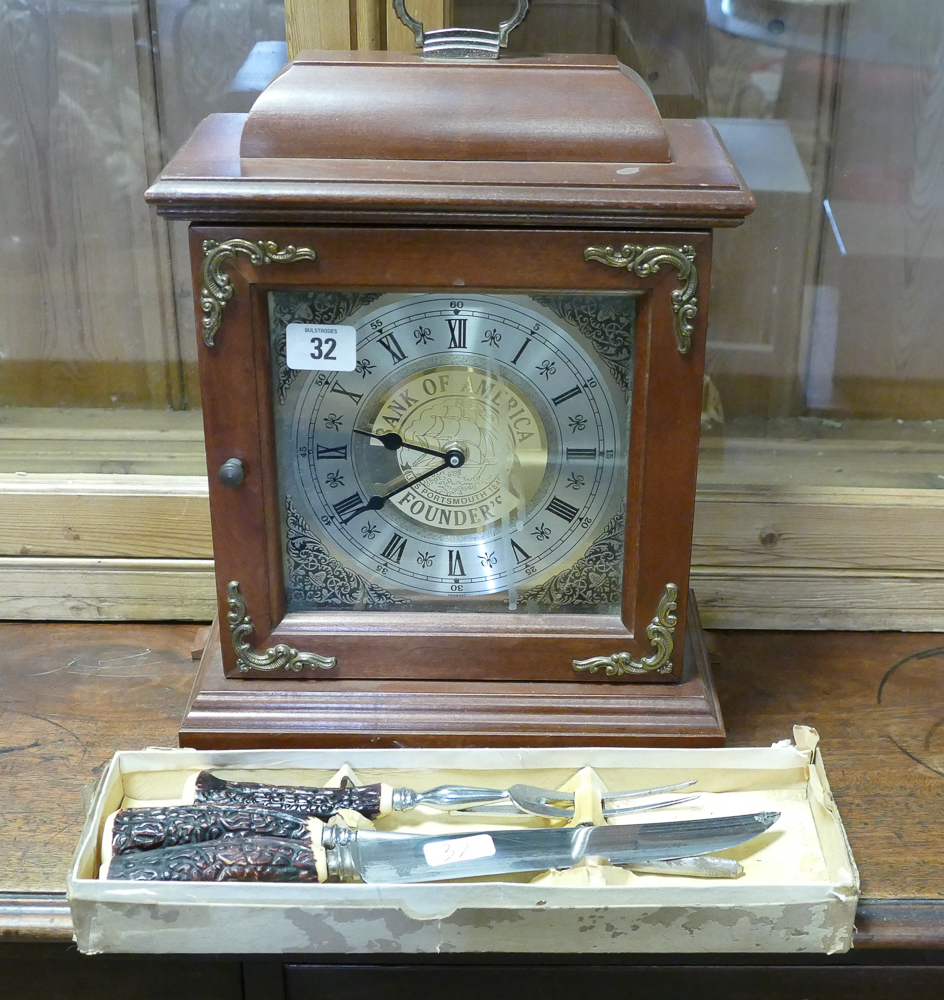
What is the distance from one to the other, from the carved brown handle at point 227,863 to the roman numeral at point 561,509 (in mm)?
348

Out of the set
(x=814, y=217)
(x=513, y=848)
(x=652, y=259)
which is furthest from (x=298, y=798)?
(x=814, y=217)

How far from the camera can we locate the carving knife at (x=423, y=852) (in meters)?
0.91

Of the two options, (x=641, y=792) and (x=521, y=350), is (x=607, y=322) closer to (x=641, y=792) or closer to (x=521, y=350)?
(x=521, y=350)

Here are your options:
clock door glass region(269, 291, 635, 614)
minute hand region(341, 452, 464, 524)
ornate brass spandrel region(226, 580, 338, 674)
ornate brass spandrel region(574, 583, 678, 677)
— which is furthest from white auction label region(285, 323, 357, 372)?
ornate brass spandrel region(574, 583, 678, 677)

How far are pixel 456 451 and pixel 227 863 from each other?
0.39m

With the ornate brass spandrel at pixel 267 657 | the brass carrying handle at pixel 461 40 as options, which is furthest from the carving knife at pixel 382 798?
the brass carrying handle at pixel 461 40

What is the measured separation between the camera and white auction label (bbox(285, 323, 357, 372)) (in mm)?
958

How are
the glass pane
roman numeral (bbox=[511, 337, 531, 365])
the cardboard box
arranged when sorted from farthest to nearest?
the glass pane
roman numeral (bbox=[511, 337, 531, 365])
the cardboard box

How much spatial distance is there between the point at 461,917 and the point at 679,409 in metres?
0.44

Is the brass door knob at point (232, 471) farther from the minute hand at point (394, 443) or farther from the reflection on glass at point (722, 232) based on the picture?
the reflection on glass at point (722, 232)

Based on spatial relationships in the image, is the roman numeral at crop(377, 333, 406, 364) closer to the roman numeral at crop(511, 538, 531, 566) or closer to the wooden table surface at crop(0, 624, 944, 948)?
the roman numeral at crop(511, 538, 531, 566)

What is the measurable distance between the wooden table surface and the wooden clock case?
0.14m

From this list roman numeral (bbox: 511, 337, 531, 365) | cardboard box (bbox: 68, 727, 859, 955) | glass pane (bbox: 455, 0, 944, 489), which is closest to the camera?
cardboard box (bbox: 68, 727, 859, 955)

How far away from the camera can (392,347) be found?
0.97m
